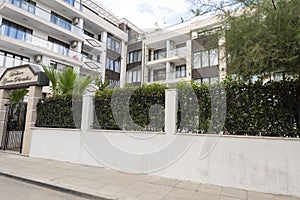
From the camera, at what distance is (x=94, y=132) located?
265 inches

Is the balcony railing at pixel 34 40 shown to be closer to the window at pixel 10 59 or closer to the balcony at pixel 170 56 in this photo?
the window at pixel 10 59

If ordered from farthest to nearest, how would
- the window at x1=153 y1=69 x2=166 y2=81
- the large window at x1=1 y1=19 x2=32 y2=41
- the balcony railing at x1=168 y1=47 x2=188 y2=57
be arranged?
the window at x1=153 y1=69 x2=166 y2=81 < the balcony railing at x1=168 y1=47 x2=188 y2=57 < the large window at x1=1 y1=19 x2=32 y2=41

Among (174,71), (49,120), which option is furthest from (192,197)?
(174,71)

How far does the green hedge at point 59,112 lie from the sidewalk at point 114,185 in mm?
1636

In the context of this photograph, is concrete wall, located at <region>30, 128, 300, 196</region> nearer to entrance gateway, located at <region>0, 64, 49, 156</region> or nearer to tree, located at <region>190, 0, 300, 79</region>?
tree, located at <region>190, 0, 300, 79</region>

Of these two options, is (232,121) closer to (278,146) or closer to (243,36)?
(278,146)

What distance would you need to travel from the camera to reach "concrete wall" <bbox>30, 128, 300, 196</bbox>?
14.4ft

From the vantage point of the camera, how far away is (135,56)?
2791cm

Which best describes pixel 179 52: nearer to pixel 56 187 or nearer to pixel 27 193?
pixel 56 187

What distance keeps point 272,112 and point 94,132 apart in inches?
204

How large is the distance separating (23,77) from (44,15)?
568 inches

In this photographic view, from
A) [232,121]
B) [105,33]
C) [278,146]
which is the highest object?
[105,33]

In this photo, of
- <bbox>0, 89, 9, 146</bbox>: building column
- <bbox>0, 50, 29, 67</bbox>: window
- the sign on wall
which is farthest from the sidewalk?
<bbox>0, 50, 29, 67</bbox>: window

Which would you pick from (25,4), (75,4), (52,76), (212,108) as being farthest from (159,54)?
(212,108)
